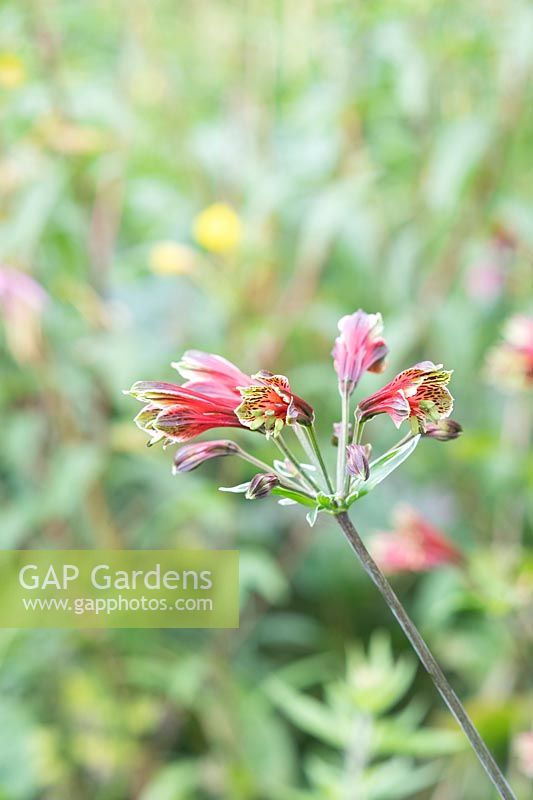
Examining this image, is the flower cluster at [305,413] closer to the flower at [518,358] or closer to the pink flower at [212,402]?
the pink flower at [212,402]

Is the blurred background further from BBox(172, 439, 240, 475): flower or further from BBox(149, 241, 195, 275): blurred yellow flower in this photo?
BBox(172, 439, 240, 475): flower

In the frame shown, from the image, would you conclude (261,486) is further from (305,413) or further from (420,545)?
(420,545)

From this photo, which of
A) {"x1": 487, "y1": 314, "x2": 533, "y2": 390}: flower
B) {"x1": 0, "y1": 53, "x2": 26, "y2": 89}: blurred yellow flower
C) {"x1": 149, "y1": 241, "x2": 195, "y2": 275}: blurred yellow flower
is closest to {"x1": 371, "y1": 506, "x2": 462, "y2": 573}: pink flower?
{"x1": 487, "y1": 314, "x2": 533, "y2": 390}: flower

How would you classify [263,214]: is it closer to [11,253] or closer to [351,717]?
[11,253]

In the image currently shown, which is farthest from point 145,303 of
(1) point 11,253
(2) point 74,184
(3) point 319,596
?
(3) point 319,596

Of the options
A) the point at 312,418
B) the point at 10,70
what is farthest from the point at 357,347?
the point at 10,70
